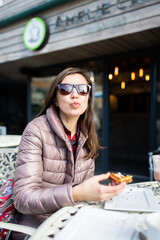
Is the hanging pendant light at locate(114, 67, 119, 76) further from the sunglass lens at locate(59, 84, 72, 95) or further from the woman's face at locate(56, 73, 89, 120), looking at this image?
the sunglass lens at locate(59, 84, 72, 95)

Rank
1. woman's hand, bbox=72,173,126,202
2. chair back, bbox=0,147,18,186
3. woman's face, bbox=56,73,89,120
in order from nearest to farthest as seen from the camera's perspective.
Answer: woman's hand, bbox=72,173,126,202
woman's face, bbox=56,73,89,120
chair back, bbox=0,147,18,186

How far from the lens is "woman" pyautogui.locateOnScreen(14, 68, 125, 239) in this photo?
101 cm

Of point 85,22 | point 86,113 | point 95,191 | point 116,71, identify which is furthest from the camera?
point 116,71

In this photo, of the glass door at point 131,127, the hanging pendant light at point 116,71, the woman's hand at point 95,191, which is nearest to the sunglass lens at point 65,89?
the woman's hand at point 95,191

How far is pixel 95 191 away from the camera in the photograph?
0.97 meters

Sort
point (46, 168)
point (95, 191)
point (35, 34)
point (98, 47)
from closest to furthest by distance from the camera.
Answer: point (95, 191), point (46, 168), point (98, 47), point (35, 34)

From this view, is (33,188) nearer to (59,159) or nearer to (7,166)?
(59,159)

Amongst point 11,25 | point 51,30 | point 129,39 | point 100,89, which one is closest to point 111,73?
point 100,89

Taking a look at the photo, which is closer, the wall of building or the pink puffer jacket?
the pink puffer jacket

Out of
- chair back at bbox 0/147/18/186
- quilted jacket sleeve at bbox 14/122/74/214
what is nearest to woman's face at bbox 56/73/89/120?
quilted jacket sleeve at bbox 14/122/74/214

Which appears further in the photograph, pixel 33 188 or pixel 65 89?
pixel 65 89

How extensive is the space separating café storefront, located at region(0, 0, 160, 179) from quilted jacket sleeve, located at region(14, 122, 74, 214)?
101 inches

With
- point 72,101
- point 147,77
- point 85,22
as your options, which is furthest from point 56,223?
point 147,77

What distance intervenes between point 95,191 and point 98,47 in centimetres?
339
